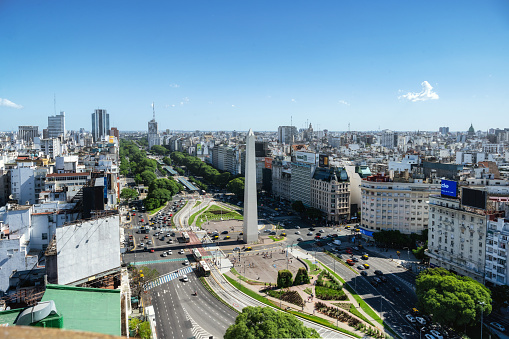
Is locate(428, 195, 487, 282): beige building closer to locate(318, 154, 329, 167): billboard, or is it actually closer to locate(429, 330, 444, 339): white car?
locate(429, 330, 444, 339): white car

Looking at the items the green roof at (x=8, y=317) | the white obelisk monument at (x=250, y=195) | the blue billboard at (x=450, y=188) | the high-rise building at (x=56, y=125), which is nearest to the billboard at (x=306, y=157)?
the white obelisk monument at (x=250, y=195)

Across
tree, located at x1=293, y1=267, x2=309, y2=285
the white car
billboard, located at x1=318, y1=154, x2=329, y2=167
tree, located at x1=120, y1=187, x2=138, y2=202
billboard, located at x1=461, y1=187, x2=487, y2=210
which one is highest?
billboard, located at x1=318, y1=154, x2=329, y2=167

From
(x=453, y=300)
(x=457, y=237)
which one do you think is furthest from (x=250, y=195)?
(x=453, y=300)

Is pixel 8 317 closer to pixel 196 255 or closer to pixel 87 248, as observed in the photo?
pixel 87 248

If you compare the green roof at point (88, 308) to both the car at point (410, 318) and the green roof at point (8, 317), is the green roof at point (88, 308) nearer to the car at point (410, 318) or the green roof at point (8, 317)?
the green roof at point (8, 317)

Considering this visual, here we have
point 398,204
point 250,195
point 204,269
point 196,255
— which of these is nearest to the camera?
point 204,269

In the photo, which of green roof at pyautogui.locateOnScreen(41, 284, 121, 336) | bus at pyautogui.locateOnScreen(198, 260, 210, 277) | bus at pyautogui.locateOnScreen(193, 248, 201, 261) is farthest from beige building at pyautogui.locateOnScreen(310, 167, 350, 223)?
green roof at pyautogui.locateOnScreen(41, 284, 121, 336)
